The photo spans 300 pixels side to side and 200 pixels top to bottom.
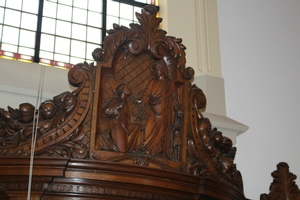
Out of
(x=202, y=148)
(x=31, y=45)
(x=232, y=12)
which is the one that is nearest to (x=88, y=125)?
(x=202, y=148)

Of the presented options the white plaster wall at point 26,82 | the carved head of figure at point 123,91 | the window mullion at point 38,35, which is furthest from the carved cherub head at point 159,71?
the window mullion at point 38,35

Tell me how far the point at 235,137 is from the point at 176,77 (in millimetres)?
1710

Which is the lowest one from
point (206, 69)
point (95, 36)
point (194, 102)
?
point (194, 102)

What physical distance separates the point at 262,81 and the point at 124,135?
2.76 metres

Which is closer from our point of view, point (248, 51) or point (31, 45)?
point (31, 45)

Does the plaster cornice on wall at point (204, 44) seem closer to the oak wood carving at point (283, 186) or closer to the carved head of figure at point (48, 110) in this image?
the oak wood carving at point (283, 186)

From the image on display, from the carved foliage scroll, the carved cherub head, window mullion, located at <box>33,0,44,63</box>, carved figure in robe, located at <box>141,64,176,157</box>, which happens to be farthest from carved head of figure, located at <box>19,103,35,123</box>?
window mullion, located at <box>33,0,44,63</box>

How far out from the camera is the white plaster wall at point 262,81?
5.73 m

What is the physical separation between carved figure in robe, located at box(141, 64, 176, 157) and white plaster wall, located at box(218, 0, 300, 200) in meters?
1.72

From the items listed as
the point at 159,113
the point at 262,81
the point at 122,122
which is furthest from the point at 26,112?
the point at 262,81

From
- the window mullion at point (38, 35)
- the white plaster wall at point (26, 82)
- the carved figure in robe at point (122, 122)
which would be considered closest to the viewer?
the carved figure in robe at point (122, 122)

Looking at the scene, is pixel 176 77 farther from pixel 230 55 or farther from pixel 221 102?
pixel 230 55

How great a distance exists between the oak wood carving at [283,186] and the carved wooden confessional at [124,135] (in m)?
0.90

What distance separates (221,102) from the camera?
5.79 metres
